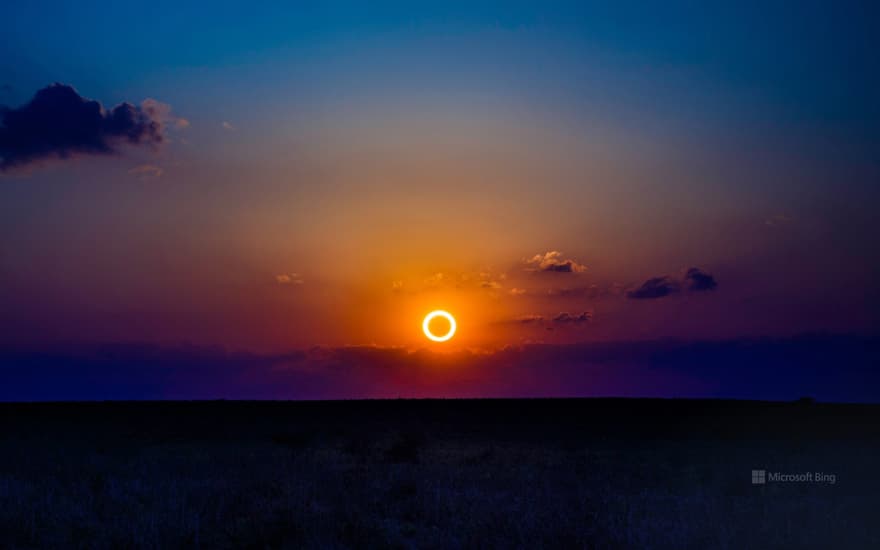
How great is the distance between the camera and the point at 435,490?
17.8 m

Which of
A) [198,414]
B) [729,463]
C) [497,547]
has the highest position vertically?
[198,414]

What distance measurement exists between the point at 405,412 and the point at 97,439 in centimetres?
2472

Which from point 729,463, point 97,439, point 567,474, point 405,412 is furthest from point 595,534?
point 405,412

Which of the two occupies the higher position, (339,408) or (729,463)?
(339,408)

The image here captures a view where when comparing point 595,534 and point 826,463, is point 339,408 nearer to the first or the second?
point 826,463

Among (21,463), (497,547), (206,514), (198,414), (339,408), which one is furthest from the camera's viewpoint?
(339,408)

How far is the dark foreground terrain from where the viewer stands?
13.5 meters

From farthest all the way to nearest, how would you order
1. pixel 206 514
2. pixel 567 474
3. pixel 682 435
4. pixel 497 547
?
1. pixel 682 435
2. pixel 567 474
3. pixel 206 514
4. pixel 497 547

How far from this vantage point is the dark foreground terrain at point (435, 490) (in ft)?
44.2

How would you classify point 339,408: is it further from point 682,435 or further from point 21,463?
point 21,463

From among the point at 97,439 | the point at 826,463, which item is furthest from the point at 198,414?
the point at 826,463

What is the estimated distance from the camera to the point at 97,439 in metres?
38.3

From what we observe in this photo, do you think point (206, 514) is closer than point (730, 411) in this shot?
Yes

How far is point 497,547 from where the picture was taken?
1248 centimetres
